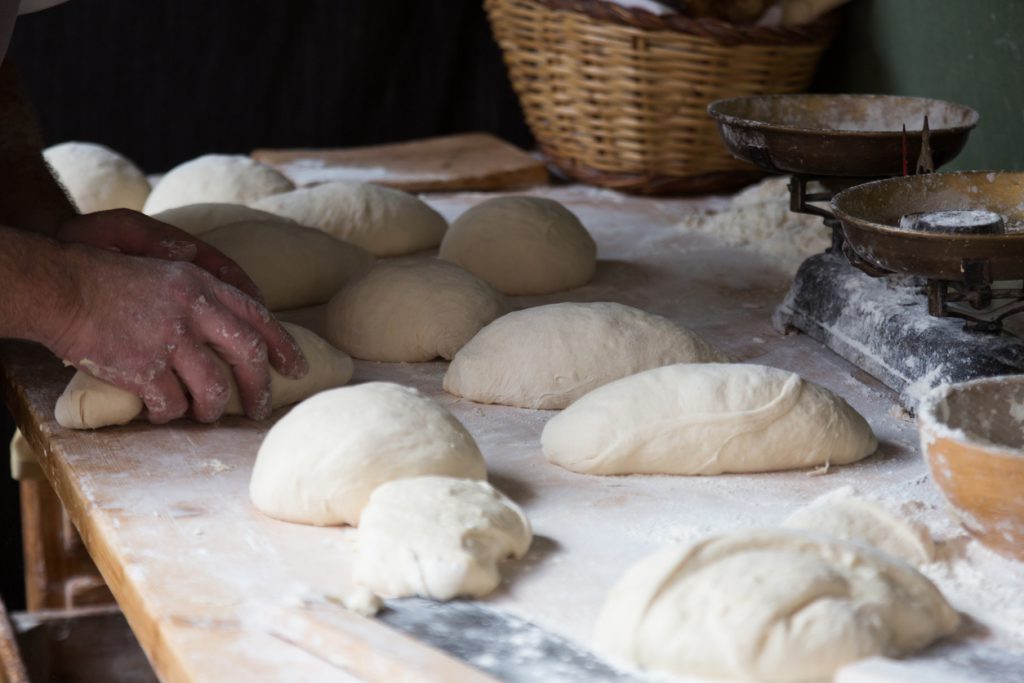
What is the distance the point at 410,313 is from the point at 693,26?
1.29 m

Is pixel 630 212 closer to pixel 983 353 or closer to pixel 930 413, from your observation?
pixel 983 353

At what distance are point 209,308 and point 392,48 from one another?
2631mm

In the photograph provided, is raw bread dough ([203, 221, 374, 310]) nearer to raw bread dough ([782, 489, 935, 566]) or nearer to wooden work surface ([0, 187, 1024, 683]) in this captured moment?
wooden work surface ([0, 187, 1024, 683])

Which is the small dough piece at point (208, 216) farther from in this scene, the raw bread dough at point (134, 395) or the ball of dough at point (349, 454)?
the ball of dough at point (349, 454)

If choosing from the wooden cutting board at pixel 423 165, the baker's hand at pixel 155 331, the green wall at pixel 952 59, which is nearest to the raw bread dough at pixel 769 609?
the baker's hand at pixel 155 331

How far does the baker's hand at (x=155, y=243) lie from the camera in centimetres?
197

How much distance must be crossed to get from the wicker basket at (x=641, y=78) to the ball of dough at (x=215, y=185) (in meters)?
0.79

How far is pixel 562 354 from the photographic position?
1889mm

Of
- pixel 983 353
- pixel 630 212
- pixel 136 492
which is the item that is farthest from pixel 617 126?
pixel 136 492

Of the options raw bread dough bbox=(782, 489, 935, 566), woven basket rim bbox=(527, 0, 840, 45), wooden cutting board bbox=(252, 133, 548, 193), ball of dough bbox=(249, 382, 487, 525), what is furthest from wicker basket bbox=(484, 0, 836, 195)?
raw bread dough bbox=(782, 489, 935, 566)

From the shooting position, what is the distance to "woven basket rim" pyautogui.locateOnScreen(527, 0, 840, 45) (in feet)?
9.78

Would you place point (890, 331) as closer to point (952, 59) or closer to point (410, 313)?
point (410, 313)

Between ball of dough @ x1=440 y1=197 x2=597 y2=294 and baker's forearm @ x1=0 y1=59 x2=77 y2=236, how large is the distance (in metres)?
0.78

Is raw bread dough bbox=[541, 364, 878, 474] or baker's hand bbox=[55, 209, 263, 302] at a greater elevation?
baker's hand bbox=[55, 209, 263, 302]
